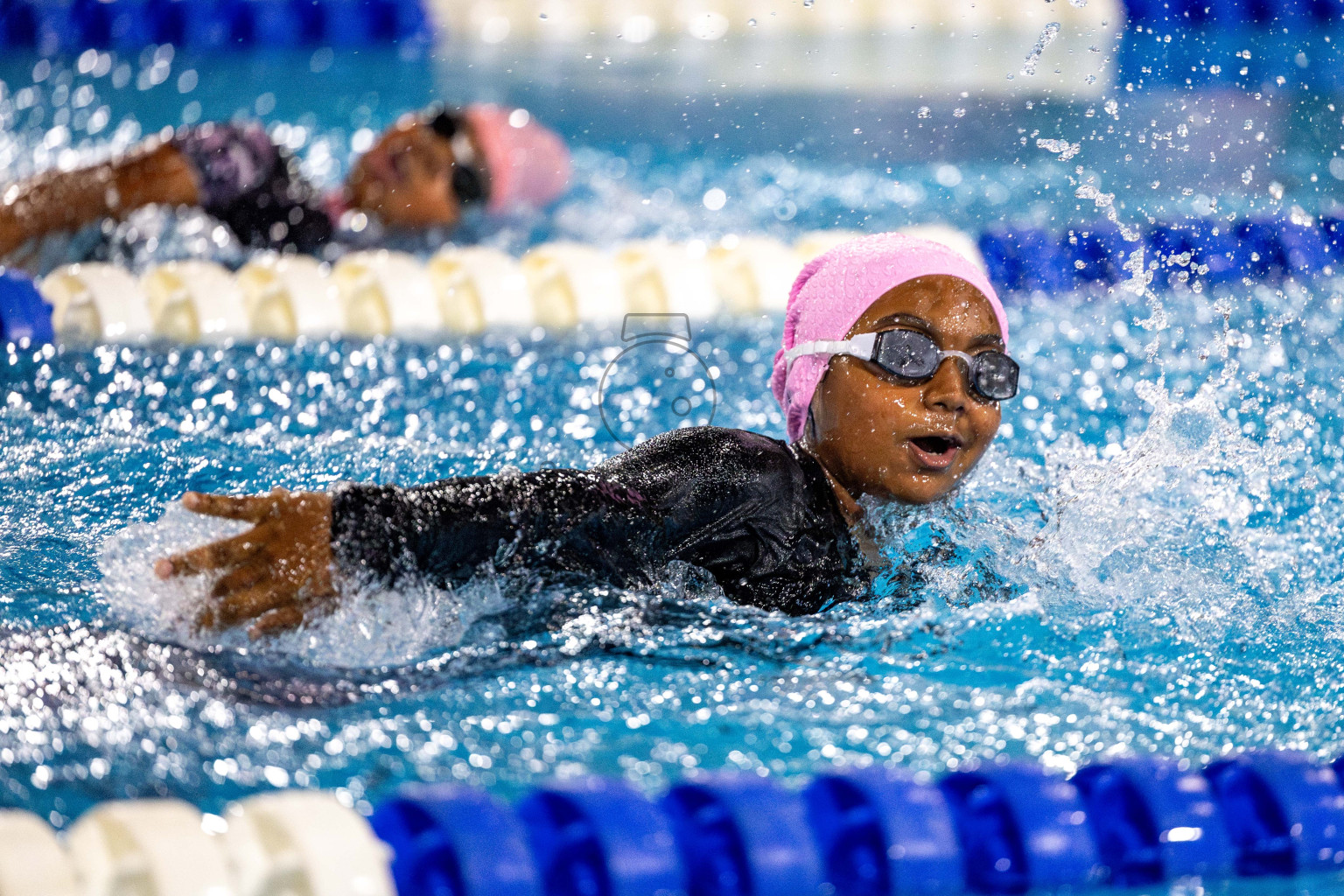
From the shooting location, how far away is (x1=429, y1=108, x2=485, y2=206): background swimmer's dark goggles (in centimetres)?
416

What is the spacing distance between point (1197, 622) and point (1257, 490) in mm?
638

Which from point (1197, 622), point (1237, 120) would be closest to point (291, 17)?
point (1237, 120)

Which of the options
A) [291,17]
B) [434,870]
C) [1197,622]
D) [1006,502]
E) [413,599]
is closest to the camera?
[434,870]

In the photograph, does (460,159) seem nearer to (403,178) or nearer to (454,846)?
(403,178)

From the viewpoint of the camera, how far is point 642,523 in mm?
1969

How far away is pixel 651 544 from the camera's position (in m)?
1.99

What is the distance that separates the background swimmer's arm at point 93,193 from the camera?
3.63 meters

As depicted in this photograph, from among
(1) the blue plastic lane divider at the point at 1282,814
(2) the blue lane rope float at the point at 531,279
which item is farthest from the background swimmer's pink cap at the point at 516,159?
(1) the blue plastic lane divider at the point at 1282,814

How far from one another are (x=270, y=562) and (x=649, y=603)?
1.76 ft

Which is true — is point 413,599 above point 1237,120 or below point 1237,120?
below

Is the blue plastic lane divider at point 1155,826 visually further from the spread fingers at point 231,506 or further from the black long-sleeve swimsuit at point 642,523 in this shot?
the spread fingers at point 231,506

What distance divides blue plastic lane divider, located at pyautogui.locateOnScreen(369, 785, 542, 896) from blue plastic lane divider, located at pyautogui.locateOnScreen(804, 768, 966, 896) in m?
0.35

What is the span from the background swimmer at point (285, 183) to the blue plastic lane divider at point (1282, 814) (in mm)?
2826

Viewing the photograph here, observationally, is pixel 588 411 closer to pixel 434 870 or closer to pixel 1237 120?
pixel 434 870
